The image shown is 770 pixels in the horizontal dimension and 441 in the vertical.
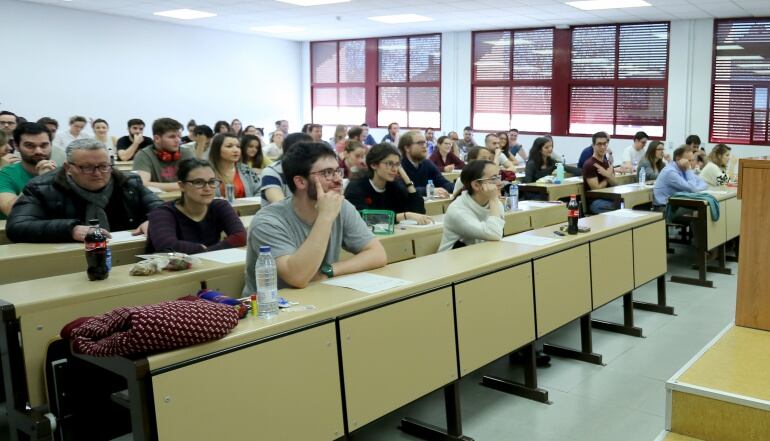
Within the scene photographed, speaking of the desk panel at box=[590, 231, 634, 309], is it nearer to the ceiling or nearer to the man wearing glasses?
the man wearing glasses

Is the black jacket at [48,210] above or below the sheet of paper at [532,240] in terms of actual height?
above

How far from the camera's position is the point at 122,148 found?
10.0m

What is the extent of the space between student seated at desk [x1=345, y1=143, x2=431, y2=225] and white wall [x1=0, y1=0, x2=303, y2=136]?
27.4 ft

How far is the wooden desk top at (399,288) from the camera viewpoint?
1988 mm

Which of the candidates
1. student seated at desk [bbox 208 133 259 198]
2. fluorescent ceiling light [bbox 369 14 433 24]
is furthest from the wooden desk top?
fluorescent ceiling light [bbox 369 14 433 24]

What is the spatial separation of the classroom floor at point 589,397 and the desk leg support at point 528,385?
0.13ft

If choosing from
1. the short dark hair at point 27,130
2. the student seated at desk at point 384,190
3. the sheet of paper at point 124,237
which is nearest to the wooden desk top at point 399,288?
the student seated at desk at point 384,190

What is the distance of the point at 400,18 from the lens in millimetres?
11750

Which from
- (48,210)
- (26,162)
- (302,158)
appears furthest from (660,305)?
(26,162)

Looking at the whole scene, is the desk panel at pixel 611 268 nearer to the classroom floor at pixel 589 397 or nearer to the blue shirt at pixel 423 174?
the classroom floor at pixel 589 397

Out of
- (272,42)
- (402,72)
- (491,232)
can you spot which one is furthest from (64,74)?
(491,232)

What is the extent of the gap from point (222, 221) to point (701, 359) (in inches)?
98.7

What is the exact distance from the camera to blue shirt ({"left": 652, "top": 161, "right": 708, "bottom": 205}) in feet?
21.7

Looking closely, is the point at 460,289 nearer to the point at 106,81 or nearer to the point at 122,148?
the point at 122,148
